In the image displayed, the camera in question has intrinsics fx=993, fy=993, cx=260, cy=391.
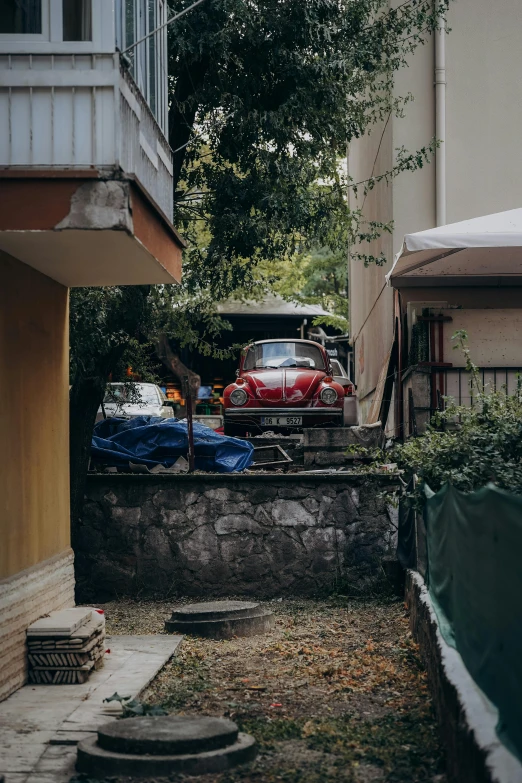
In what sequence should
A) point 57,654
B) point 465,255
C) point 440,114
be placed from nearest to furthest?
point 57,654
point 465,255
point 440,114

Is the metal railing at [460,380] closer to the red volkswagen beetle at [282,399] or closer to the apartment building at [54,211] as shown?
the red volkswagen beetle at [282,399]

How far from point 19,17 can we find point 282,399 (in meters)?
9.30

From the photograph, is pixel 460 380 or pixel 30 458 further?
pixel 460 380

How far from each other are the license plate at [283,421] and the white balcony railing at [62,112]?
871 cm

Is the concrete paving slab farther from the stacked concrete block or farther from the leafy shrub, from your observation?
the leafy shrub

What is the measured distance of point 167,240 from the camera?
763 centimetres

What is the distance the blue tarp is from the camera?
1215 centimetres

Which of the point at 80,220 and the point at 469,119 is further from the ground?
the point at 469,119

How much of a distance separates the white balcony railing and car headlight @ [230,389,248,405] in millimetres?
8824

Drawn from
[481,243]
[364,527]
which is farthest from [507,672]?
[364,527]

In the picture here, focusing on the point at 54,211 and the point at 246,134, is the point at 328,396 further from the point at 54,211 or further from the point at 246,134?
the point at 54,211

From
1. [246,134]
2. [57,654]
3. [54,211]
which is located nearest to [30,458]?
[57,654]

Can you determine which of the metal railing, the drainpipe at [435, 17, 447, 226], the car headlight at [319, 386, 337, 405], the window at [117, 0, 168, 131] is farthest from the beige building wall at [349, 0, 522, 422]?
the window at [117, 0, 168, 131]

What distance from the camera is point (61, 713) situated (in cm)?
639
